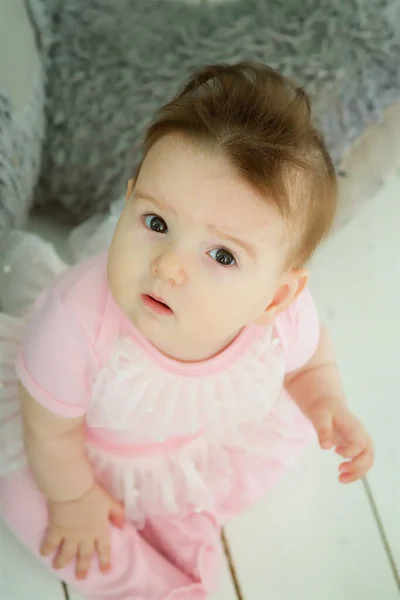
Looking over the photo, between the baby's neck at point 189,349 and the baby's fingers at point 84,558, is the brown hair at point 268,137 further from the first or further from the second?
the baby's fingers at point 84,558

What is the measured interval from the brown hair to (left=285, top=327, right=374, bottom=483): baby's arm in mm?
254

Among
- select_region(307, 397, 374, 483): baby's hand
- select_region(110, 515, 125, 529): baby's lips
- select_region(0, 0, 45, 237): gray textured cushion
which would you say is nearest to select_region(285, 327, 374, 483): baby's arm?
select_region(307, 397, 374, 483): baby's hand

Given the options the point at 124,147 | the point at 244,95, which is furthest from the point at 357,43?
the point at 244,95

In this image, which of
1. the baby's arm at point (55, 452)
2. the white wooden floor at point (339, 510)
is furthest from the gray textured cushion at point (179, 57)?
the baby's arm at point (55, 452)

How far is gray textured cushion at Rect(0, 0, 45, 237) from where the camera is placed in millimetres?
885

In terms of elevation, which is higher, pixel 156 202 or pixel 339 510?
pixel 156 202

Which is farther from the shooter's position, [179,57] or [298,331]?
[179,57]

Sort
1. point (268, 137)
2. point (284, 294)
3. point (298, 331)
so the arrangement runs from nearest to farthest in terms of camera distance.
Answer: point (268, 137)
point (284, 294)
point (298, 331)

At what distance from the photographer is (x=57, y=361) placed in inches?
26.9

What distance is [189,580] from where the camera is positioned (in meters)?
0.85

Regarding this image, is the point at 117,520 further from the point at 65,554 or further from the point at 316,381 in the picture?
the point at 316,381

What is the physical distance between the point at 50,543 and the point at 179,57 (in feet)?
2.19

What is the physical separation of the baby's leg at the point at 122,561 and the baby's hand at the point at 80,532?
0.04 ft

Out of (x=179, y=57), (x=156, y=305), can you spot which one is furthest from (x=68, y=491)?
(x=179, y=57)
